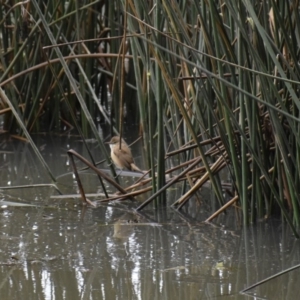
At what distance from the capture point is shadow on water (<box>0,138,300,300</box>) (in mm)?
2982

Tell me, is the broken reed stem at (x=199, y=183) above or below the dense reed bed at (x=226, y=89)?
below

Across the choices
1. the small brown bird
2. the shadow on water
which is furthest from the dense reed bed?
the small brown bird

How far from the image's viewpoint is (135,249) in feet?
11.4

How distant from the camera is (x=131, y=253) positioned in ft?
11.2

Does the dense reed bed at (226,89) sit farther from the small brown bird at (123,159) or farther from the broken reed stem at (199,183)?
the small brown bird at (123,159)

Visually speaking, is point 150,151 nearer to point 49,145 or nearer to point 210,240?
point 210,240

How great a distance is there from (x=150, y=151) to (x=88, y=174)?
3.26 ft

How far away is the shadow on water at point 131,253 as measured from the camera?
117 inches

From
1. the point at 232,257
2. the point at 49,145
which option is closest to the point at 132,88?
the point at 49,145

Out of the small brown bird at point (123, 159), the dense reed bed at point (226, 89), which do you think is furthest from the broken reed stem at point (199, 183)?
the small brown bird at point (123, 159)

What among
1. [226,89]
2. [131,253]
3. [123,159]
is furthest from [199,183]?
[123,159]

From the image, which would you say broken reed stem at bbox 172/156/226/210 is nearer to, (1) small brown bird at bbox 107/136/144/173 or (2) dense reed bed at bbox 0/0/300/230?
(2) dense reed bed at bbox 0/0/300/230

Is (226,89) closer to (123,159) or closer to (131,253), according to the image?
(131,253)

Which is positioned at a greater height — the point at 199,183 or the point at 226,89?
the point at 226,89
